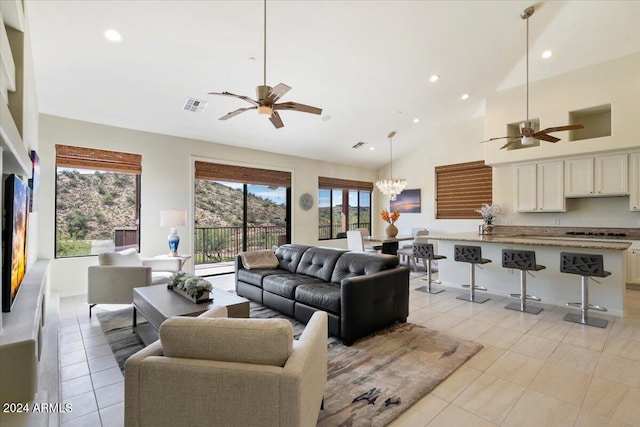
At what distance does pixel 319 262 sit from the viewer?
167 inches

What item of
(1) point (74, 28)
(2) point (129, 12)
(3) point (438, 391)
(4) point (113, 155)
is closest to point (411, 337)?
(3) point (438, 391)

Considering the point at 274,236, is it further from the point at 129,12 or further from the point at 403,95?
the point at 129,12

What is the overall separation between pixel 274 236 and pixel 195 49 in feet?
15.4

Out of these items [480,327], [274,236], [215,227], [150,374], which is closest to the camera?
[150,374]

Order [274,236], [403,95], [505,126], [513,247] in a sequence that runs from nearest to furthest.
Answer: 1. [513,247]
2. [403,95]
3. [505,126]
4. [274,236]

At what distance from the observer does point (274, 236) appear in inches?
300

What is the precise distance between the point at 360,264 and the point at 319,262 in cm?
73

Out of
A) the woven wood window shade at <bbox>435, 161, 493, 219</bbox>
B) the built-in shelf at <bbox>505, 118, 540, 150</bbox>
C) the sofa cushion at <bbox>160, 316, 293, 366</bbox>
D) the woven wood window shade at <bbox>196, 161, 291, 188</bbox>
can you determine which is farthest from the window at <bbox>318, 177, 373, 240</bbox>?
the sofa cushion at <bbox>160, 316, 293, 366</bbox>

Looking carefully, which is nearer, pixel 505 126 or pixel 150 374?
pixel 150 374

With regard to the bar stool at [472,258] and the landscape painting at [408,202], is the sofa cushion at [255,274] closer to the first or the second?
the bar stool at [472,258]

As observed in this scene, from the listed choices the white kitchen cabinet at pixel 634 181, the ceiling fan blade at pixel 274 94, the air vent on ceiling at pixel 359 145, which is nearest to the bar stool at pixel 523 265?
the white kitchen cabinet at pixel 634 181

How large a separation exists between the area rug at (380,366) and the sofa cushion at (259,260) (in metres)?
1.35

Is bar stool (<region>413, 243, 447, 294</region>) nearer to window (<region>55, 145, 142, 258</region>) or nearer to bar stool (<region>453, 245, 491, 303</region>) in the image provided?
bar stool (<region>453, 245, 491, 303</region>)

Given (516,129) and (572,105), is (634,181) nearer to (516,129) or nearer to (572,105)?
(572,105)
